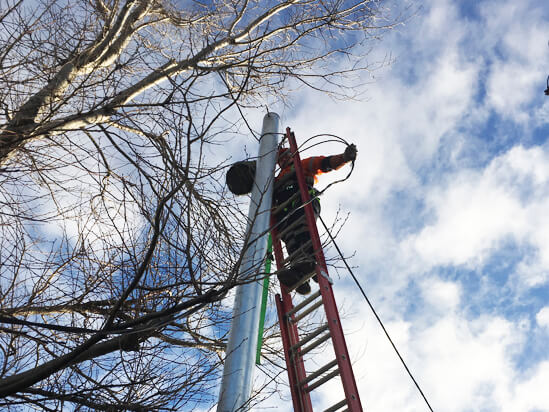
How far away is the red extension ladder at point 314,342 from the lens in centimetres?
336

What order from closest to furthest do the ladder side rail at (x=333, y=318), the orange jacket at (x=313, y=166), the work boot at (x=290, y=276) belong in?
the ladder side rail at (x=333, y=318)
the work boot at (x=290, y=276)
the orange jacket at (x=313, y=166)

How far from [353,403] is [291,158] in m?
2.72

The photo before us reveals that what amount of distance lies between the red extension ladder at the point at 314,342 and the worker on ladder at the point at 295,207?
0.12m

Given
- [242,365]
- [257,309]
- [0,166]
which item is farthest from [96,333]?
[0,166]

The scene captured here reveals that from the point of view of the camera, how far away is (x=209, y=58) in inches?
237

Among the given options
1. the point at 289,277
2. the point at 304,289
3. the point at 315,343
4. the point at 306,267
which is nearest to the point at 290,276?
the point at 289,277

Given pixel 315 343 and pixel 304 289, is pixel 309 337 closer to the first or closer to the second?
pixel 315 343

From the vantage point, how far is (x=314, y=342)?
12.3ft

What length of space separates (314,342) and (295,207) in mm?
1643

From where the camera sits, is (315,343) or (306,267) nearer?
(315,343)

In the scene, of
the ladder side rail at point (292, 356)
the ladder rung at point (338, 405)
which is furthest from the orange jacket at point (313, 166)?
the ladder rung at point (338, 405)

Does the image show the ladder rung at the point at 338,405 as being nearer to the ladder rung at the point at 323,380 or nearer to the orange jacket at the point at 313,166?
the ladder rung at the point at 323,380

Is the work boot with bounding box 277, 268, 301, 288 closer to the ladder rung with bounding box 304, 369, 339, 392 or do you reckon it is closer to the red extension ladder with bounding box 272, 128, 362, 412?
the red extension ladder with bounding box 272, 128, 362, 412

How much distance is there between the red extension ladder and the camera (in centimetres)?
336
